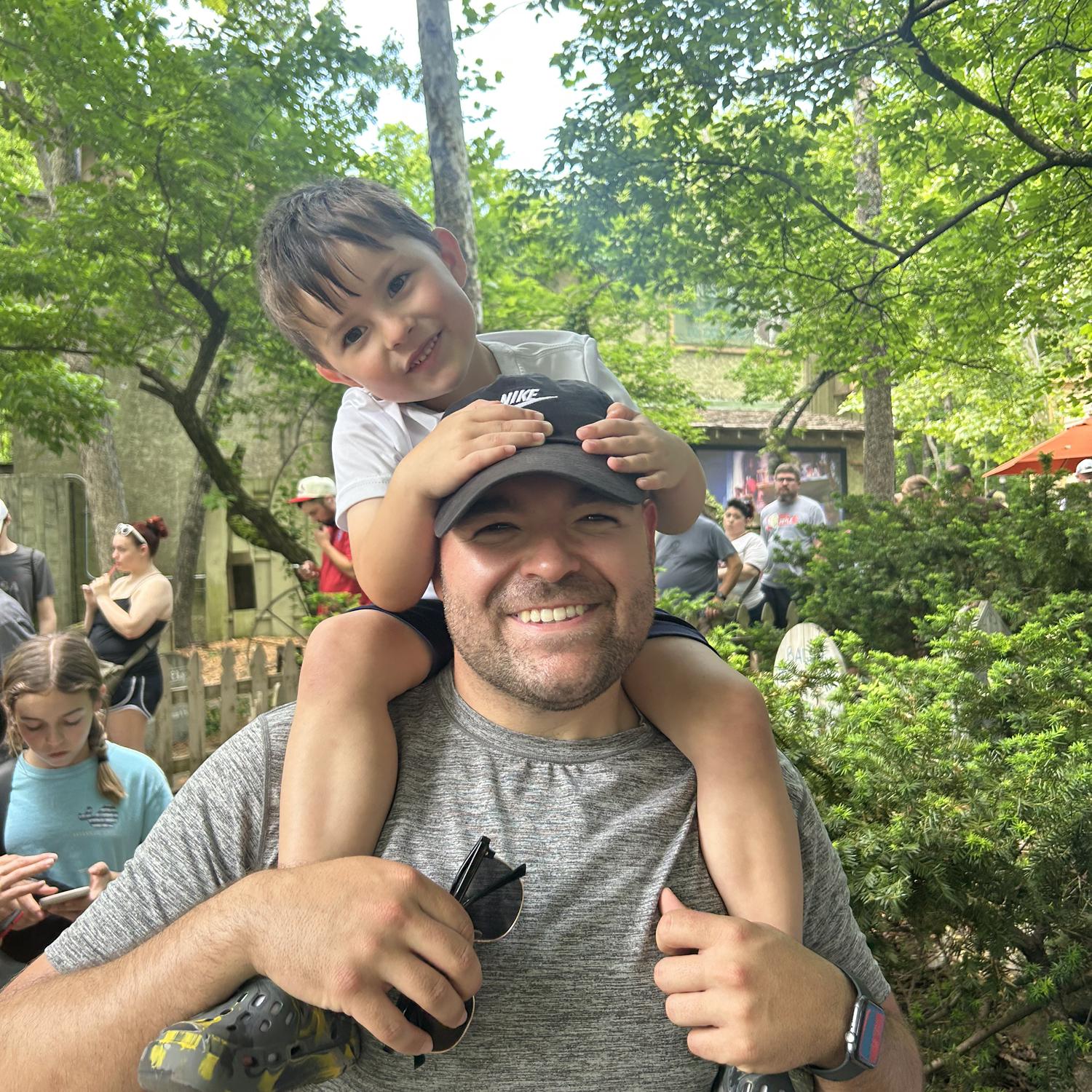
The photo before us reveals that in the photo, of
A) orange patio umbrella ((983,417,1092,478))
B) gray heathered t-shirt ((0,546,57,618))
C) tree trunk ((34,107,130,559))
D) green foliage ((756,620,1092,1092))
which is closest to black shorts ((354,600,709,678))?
green foliage ((756,620,1092,1092))

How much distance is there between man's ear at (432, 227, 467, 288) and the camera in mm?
1317

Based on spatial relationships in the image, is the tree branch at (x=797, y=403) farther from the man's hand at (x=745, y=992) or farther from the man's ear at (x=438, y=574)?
the man's hand at (x=745, y=992)

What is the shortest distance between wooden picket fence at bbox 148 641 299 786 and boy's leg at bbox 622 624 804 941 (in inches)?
143

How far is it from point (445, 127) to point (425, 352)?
2.22 meters

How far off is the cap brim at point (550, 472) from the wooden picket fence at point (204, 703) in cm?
368

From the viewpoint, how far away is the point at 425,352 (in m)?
1.20

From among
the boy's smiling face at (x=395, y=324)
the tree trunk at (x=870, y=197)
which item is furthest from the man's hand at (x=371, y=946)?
the tree trunk at (x=870, y=197)

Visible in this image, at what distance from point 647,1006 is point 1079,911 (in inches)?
36.6

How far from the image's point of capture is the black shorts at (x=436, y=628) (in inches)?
42.2

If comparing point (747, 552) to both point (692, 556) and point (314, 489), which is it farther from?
point (314, 489)

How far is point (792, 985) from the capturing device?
825 millimetres

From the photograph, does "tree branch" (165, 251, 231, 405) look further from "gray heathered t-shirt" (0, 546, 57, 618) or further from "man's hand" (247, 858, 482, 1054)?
"man's hand" (247, 858, 482, 1054)

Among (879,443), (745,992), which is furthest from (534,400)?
(879,443)

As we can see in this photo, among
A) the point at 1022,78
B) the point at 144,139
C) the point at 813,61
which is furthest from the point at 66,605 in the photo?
the point at 1022,78
